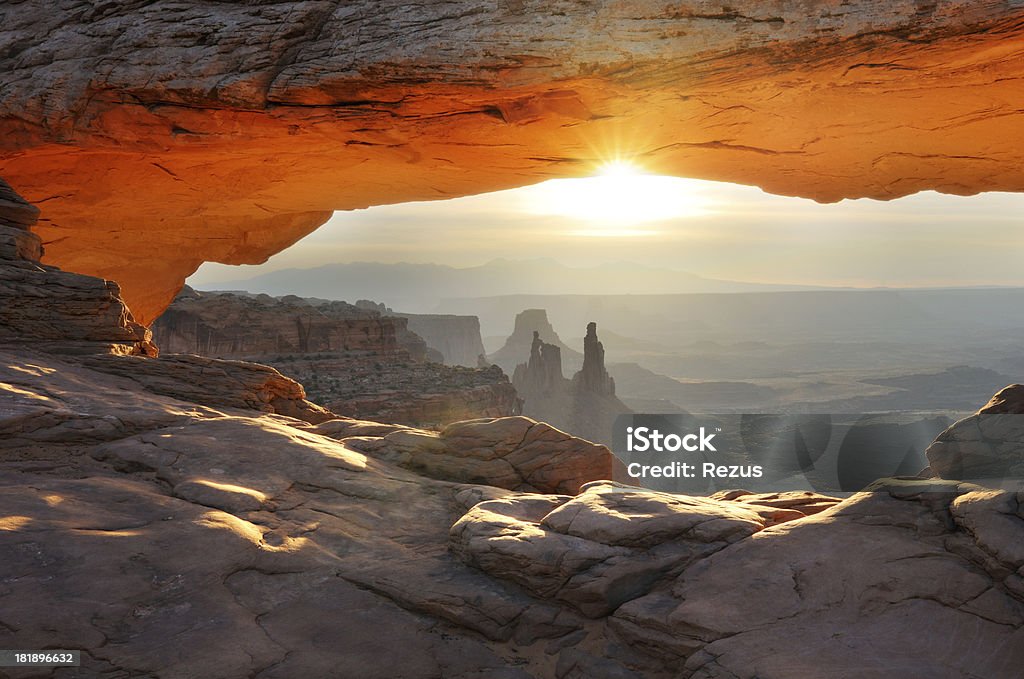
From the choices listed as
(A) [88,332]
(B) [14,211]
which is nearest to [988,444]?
(A) [88,332]

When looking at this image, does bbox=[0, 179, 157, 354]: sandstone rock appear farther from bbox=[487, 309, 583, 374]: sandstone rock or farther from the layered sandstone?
bbox=[487, 309, 583, 374]: sandstone rock

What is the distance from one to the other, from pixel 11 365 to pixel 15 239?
3268 millimetres

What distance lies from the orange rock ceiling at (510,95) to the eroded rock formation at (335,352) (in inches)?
1516

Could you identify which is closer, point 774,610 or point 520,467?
point 774,610

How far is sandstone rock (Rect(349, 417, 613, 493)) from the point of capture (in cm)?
1027

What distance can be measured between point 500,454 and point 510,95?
570 cm

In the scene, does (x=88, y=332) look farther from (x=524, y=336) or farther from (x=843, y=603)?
(x=524, y=336)

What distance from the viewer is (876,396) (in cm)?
14875

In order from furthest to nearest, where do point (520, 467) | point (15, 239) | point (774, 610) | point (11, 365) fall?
point (15, 239), point (520, 467), point (11, 365), point (774, 610)

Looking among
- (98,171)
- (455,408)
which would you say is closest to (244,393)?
(98,171)

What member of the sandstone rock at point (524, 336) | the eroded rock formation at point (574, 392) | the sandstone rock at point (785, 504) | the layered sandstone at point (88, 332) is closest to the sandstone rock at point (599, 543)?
the sandstone rock at point (785, 504)

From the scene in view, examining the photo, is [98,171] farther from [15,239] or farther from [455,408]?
[455,408]

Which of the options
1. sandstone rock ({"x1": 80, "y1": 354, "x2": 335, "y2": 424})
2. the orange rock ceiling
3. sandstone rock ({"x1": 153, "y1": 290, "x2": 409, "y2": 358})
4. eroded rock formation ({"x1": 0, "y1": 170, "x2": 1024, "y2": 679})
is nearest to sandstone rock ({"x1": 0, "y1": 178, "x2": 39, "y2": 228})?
the orange rock ceiling

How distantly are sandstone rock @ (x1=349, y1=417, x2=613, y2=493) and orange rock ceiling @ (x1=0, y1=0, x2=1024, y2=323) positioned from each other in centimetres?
518
